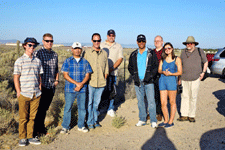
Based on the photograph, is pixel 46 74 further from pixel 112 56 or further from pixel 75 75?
pixel 112 56

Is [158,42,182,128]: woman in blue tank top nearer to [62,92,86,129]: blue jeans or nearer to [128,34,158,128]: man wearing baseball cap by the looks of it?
[128,34,158,128]: man wearing baseball cap

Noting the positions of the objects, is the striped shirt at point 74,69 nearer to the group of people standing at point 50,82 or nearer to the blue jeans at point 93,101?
the group of people standing at point 50,82

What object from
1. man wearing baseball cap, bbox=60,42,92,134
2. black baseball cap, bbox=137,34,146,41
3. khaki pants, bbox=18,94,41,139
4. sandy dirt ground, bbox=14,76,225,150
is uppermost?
black baseball cap, bbox=137,34,146,41

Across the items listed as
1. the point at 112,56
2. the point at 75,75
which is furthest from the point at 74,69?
the point at 112,56

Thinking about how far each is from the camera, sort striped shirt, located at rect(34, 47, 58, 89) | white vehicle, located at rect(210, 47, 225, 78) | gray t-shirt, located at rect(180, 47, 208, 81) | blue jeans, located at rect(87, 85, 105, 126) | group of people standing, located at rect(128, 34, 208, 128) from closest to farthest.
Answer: striped shirt, located at rect(34, 47, 58, 89), group of people standing, located at rect(128, 34, 208, 128), blue jeans, located at rect(87, 85, 105, 126), gray t-shirt, located at rect(180, 47, 208, 81), white vehicle, located at rect(210, 47, 225, 78)

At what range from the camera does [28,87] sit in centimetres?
414

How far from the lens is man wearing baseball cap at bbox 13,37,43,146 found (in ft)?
13.3

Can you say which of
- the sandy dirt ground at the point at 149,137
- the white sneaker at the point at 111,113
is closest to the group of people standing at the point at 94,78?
the sandy dirt ground at the point at 149,137

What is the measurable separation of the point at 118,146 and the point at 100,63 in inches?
80.3

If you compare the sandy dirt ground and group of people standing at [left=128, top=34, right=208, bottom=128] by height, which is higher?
group of people standing at [left=128, top=34, right=208, bottom=128]

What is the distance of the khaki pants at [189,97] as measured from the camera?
5.64 meters

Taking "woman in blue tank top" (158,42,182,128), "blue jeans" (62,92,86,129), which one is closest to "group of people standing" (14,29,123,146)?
"blue jeans" (62,92,86,129)

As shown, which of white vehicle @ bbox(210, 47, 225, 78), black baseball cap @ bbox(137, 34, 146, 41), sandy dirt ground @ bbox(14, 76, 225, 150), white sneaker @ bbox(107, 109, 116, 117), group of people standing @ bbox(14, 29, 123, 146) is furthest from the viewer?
white vehicle @ bbox(210, 47, 225, 78)

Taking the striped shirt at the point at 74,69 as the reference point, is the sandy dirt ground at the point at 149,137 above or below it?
below
